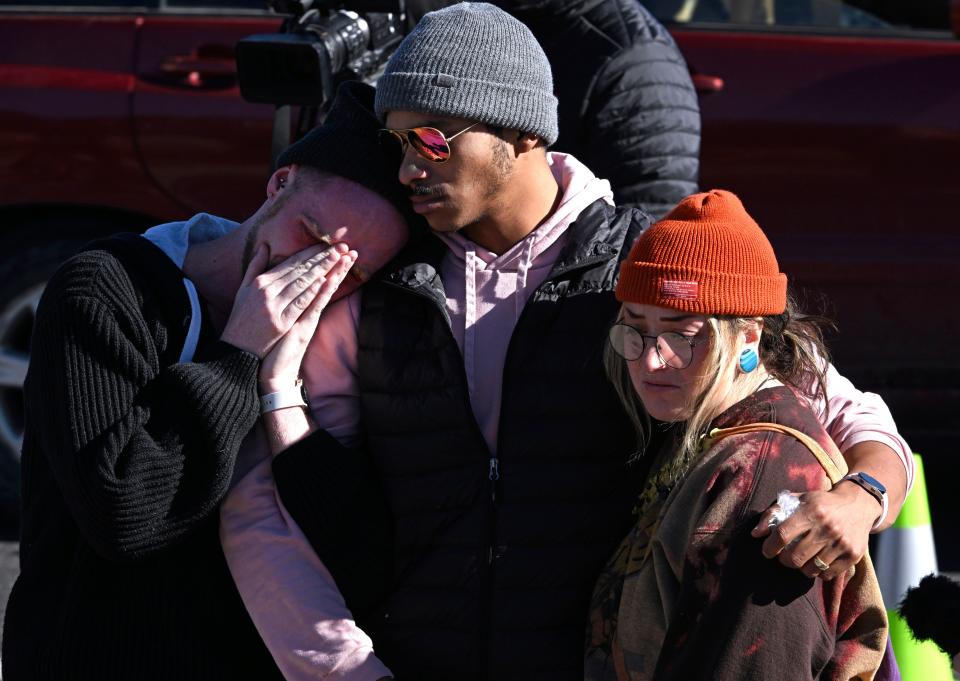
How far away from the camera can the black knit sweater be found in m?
2.16

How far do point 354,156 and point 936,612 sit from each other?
118 cm

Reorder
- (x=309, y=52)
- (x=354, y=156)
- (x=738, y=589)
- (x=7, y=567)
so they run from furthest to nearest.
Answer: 1. (x=7, y=567)
2. (x=309, y=52)
3. (x=354, y=156)
4. (x=738, y=589)

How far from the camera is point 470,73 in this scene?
2.27 metres

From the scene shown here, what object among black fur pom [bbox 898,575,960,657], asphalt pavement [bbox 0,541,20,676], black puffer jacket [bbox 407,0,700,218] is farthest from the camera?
asphalt pavement [bbox 0,541,20,676]

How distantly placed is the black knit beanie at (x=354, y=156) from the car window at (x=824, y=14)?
8.47 ft

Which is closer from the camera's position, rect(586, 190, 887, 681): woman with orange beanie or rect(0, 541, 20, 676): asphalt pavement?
rect(586, 190, 887, 681): woman with orange beanie

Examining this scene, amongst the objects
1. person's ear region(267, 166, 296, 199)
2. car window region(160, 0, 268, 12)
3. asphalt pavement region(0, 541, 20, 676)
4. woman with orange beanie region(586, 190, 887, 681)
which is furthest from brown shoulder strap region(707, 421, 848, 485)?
car window region(160, 0, 268, 12)

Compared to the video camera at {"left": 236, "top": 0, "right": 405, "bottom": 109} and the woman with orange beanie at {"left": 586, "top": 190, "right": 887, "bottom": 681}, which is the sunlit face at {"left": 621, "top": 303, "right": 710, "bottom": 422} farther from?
the video camera at {"left": 236, "top": 0, "right": 405, "bottom": 109}

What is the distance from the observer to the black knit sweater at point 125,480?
2156 mm

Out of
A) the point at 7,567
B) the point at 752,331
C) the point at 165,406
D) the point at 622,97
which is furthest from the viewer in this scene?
the point at 7,567

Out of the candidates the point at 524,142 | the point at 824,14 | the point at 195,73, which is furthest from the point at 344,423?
the point at 824,14

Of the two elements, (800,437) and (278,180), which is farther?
(278,180)

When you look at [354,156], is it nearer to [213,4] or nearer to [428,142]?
[428,142]

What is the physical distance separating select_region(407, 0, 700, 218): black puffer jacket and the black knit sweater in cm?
121
